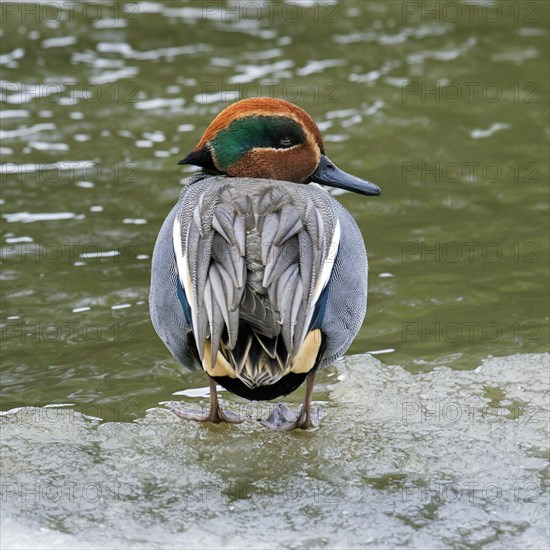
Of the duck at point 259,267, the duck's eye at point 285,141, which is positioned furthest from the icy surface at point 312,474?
the duck's eye at point 285,141

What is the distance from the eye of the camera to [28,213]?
341 inches

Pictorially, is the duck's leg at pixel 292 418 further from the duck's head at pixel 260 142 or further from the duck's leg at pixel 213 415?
the duck's head at pixel 260 142

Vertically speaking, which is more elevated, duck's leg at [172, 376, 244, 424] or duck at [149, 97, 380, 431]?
duck at [149, 97, 380, 431]

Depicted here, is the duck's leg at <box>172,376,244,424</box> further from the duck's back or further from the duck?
the duck's back

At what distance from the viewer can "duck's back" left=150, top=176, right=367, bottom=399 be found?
4566 millimetres

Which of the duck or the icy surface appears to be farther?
the duck

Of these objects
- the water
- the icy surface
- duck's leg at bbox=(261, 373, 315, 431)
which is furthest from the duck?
the water

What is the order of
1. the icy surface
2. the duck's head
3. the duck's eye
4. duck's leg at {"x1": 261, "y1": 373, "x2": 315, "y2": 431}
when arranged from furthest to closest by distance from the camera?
the duck's eye → the duck's head → duck's leg at {"x1": 261, "y1": 373, "x2": 315, "y2": 431} → the icy surface

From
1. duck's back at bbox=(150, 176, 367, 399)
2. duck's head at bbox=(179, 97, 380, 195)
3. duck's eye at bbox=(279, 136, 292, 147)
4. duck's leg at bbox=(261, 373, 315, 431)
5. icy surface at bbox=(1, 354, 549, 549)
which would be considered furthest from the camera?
duck's eye at bbox=(279, 136, 292, 147)

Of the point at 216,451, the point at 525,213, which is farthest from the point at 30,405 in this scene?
the point at 525,213

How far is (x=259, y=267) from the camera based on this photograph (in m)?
4.66

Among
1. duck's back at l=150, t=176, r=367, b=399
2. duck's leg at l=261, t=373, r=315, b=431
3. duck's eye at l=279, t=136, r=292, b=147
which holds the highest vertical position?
duck's eye at l=279, t=136, r=292, b=147

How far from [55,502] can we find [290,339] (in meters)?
1.21

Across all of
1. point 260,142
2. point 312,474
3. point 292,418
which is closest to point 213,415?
point 292,418
